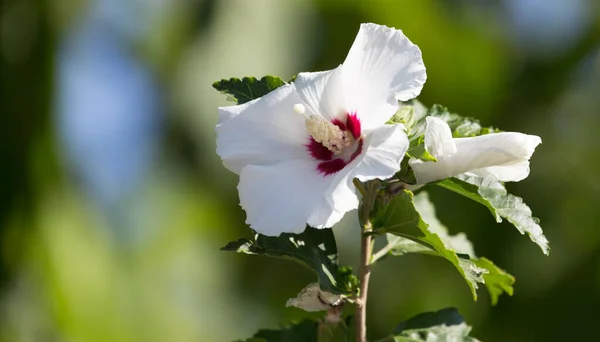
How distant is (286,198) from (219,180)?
241cm

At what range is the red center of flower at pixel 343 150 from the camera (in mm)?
855

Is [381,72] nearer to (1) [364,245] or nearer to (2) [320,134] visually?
(2) [320,134]

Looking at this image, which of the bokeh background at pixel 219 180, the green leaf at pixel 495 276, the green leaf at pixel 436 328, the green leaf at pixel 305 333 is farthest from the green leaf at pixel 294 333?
the bokeh background at pixel 219 180

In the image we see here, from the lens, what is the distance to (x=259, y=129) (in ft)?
2.78

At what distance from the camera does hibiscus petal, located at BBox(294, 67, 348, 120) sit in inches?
32.9

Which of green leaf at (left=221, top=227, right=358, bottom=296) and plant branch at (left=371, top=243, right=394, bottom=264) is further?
plant branch at (left=371, top=243, right=394, bottom=264)

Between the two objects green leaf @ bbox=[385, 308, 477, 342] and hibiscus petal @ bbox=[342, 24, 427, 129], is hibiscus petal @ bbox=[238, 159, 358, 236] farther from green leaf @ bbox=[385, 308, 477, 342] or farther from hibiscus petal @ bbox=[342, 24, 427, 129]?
green leaf @ bbox=[385, 308, 477, 342]

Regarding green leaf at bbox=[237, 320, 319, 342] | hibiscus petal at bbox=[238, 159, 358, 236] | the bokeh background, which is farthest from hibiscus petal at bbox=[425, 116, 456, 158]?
the bokeh background

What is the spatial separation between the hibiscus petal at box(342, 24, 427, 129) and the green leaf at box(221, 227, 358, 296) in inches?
6.6

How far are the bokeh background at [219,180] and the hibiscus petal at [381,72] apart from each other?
2.07 meters

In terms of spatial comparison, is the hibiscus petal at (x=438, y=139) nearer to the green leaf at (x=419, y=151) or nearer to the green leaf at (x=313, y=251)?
the green leaf at (x=419, y=151)

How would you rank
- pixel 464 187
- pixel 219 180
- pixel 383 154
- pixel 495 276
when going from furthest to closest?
pixel 219 180
pixel 495 276
pixel 464 187
pixel 383 154

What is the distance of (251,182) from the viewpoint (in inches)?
31.5

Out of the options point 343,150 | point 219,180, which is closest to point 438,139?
point 343,150
